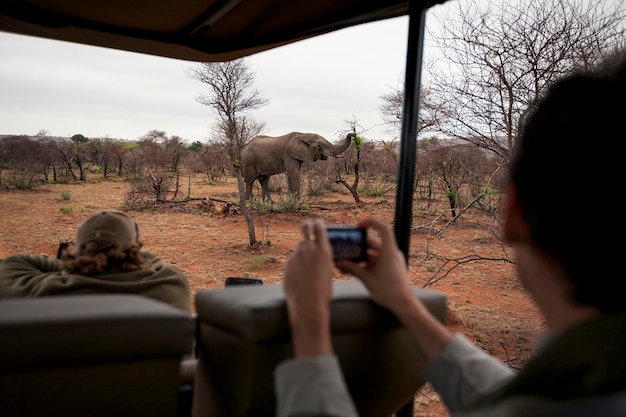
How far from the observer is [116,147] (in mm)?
13320

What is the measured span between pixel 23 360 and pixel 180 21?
1354 mm

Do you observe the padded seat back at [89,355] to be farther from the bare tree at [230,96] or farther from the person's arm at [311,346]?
the bare tree at [230,96]

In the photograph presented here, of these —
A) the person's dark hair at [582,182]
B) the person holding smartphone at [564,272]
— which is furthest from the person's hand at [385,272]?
the person's dark hair at [582,182]

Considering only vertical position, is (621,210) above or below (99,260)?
above

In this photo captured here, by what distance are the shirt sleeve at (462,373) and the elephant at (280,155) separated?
9295mm

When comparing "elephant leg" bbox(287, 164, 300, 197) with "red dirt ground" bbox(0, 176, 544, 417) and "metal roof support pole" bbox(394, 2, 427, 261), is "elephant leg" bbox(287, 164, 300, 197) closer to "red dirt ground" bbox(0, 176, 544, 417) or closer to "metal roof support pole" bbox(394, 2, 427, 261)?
"red dirt ground" bbox(0, 176, 544, 417)

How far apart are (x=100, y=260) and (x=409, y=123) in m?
0.82

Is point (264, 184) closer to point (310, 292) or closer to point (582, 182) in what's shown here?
point (310, 292)

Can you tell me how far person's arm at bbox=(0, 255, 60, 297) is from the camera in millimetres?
1115

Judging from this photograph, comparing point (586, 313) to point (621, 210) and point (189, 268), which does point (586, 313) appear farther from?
point (189, 268)

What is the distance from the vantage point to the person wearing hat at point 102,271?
107 cm

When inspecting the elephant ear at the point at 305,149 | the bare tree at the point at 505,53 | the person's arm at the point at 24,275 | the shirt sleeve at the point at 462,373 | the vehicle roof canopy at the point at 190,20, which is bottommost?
the shirt sleeve at the point at 462,373

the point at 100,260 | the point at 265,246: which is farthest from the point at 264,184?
the point at 100,260

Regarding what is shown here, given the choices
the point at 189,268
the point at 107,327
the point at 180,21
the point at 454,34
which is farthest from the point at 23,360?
the point at 189,268
